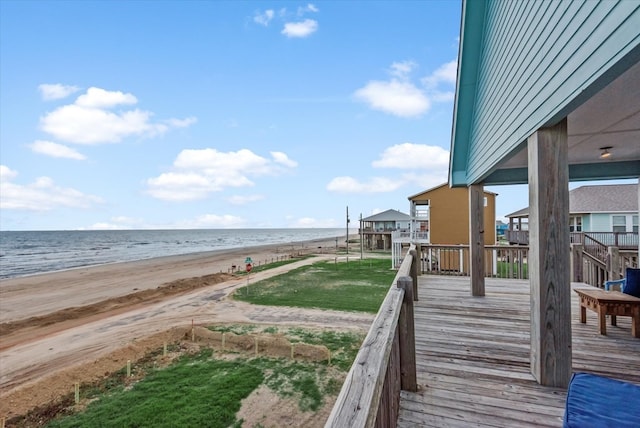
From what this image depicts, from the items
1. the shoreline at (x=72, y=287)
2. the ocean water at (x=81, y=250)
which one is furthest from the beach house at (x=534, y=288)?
the ocean water at (x=81, y=250)

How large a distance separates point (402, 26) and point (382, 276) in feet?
43.0

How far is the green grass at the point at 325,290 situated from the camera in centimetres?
1109

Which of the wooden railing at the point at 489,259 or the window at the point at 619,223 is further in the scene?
the window at the point at 619,223

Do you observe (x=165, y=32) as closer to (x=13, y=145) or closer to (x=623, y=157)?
(x=623, y=157)

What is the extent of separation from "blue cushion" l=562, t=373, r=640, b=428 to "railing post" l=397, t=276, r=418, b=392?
3.14 ft

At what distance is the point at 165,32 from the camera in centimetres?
1842

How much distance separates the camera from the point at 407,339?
2.28 metres

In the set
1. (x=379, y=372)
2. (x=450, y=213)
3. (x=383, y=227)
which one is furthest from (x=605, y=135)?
(x=383, y=227)

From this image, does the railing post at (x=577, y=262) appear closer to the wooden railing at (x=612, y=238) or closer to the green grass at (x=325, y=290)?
the green grass at (x=325, y=290)

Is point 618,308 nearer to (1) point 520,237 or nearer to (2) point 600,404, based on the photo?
(2) point 600,404

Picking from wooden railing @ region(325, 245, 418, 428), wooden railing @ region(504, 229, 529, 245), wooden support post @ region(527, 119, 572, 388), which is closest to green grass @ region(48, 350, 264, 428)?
wooden railing @ region(325, 245, 418, 428)

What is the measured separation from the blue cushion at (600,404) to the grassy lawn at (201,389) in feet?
14.4

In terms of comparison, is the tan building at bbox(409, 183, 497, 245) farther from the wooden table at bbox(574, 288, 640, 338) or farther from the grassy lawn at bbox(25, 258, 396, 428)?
the wooden table at bbox(574, 288, 640, 338)

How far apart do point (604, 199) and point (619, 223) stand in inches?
69.9
